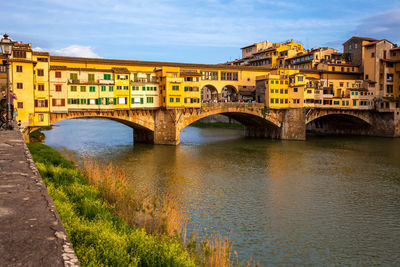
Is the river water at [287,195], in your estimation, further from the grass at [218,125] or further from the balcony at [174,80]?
the grass at [218,125]

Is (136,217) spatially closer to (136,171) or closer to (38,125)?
(136,171)

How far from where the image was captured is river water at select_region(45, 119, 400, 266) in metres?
15.1

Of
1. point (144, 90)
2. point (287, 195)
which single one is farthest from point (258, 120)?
point (287, 195)

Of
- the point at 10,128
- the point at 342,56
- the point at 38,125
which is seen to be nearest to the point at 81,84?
the point at 38,125

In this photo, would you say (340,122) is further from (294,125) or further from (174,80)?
(174,80)

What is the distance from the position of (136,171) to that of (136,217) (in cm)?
1644

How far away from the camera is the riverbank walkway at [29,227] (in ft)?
13.6

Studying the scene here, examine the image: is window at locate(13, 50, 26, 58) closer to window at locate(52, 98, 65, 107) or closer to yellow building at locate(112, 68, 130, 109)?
window at locate(52, 98, 65, 107)

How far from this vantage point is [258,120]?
60.0 meters

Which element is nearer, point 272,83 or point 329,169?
point 329,169

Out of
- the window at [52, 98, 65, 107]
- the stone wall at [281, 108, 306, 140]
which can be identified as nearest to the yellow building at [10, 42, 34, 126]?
the window at [52, 98, 65, 107]

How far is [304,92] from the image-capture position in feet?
191

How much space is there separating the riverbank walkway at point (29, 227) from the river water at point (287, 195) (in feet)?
30.5

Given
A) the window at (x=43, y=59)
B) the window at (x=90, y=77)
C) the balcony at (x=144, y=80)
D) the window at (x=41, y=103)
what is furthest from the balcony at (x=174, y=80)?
the window at (x=41, y=103)
